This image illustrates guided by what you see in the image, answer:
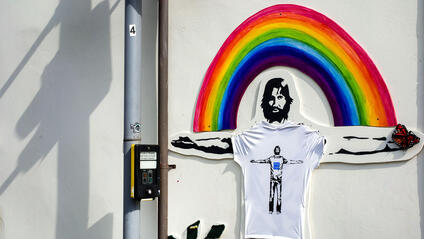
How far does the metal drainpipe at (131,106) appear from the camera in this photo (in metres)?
6.54

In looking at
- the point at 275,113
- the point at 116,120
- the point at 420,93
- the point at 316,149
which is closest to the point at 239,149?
the point at 275,113

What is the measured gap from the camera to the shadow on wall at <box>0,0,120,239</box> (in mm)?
7758

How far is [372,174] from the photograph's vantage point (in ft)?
19.3

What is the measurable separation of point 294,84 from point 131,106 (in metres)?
1.88

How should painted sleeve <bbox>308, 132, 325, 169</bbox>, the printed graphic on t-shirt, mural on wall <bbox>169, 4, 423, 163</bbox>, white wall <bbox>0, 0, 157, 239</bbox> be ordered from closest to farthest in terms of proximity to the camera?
mural on wall <bbox>169, 4, 423, 163</bbox> < painted sleeve <bbox>308, 132, 325, 169</bbox> < the printed graphic on t-shirt < white wall <bbox>0, 0, 157, 239</bbox>

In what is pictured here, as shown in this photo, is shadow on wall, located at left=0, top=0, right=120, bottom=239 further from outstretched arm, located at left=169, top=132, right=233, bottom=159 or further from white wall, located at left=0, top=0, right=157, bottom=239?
outstretched arm, located at left=169, top=132, right=233, bottom=159

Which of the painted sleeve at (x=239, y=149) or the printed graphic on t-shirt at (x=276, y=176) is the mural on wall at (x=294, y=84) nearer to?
the painted sleeve at (x=239, y=149)

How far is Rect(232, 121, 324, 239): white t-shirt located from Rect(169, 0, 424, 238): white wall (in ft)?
0.50

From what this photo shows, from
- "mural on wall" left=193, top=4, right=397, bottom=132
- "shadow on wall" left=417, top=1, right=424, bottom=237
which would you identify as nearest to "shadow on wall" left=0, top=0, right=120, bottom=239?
"mural on wall" left=193, top=4, right=397, bottom=132

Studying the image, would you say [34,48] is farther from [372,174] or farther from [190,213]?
[372,174]

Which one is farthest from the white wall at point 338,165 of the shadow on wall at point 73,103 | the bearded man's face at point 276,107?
the shadow on wall at point 73,103

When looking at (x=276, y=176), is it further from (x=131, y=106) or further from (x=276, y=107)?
(x=131, y=106)

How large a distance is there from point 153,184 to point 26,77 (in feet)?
9.76

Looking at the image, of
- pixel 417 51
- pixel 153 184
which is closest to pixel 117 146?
pixel 153 184
